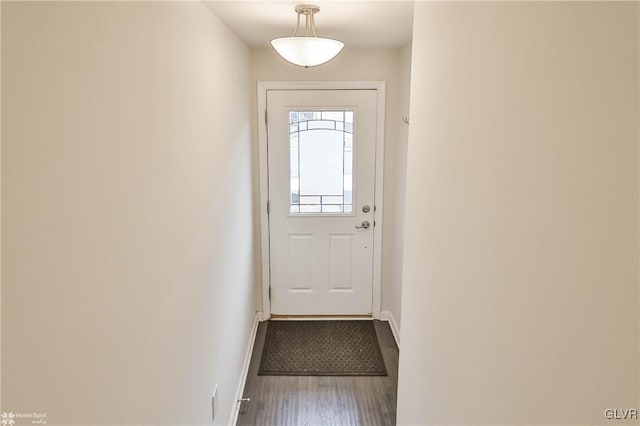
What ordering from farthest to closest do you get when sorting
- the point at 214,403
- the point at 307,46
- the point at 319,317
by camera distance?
1. the point at 319,317
2. the point at 307,46
3. the point at 214,403

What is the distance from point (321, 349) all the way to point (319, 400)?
23.6 inches

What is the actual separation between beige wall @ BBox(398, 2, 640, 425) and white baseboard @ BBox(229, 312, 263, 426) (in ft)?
4.81

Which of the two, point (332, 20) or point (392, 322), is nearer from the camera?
point (332, 20)

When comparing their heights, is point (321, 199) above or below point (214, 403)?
above

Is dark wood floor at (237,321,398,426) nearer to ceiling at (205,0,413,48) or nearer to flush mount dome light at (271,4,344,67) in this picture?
flush mount dome light at (271,4,344,67)

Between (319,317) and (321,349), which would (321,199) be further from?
(321,349)

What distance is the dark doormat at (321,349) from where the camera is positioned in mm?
3105

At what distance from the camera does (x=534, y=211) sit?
0.85 m

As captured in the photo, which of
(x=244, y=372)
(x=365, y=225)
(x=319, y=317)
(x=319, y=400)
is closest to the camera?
(x=319, y=400)

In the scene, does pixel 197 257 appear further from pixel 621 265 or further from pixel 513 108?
pixel 621 265

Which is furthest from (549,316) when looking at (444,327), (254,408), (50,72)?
(254,408)

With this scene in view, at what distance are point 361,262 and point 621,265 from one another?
314 centimetres

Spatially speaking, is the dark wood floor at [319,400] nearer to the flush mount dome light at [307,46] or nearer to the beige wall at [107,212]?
the beige wall at [107,212]

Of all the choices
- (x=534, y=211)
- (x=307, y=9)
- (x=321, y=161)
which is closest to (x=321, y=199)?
(x=321, y=161)
